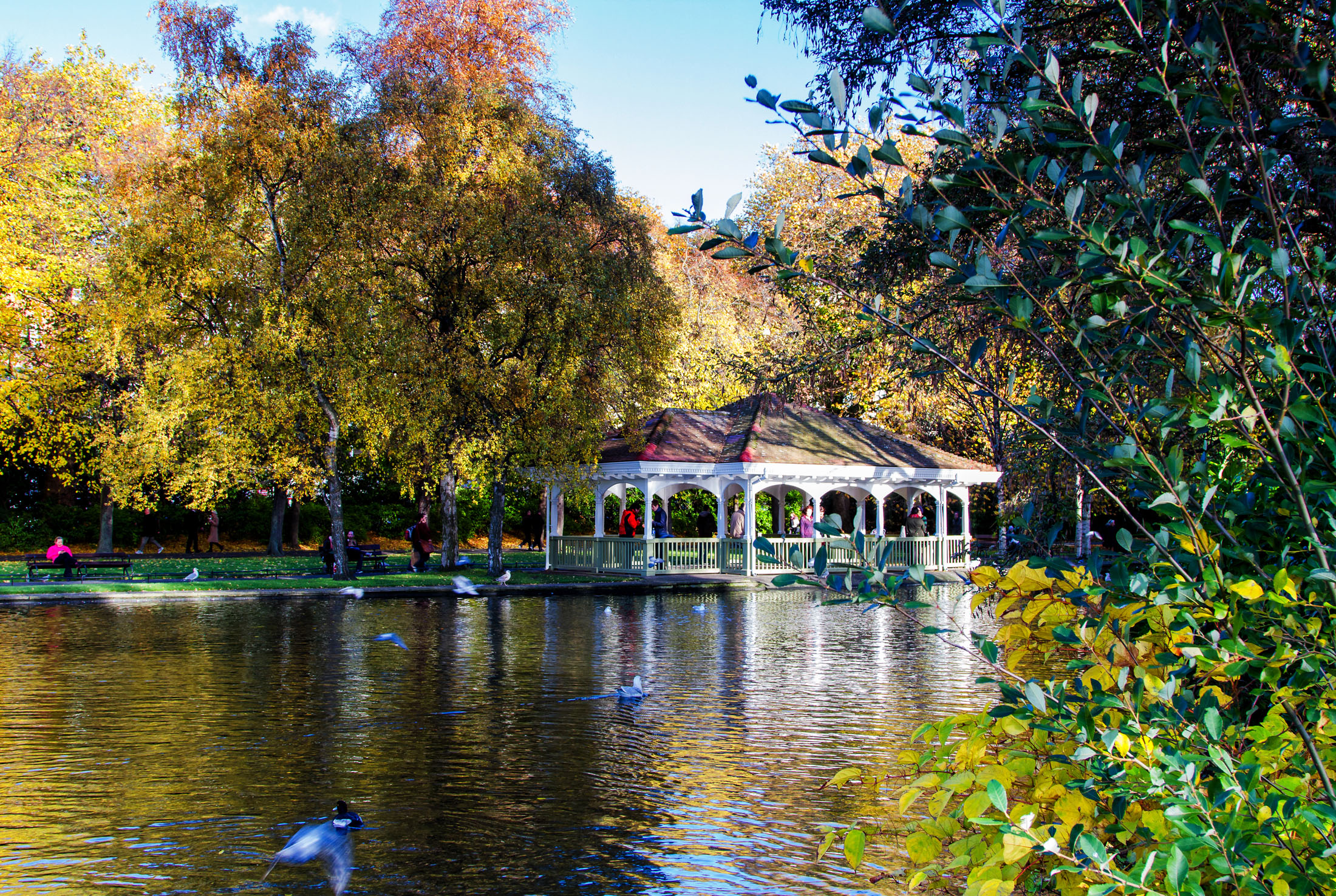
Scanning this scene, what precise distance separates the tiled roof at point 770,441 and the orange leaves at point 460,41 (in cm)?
1043

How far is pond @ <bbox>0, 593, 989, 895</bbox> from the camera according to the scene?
5992 millimetres

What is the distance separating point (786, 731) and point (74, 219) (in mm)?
34451

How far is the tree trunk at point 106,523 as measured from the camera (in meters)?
36.5

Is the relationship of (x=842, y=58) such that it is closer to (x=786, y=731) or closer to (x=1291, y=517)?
(x=786, y=731)

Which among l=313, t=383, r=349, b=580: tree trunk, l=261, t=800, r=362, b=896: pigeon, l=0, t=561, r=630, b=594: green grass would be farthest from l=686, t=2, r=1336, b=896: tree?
l=313, t=383, r=349, b=580: tree trunk

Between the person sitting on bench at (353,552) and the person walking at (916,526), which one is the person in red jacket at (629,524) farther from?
the person walking at (916,526)

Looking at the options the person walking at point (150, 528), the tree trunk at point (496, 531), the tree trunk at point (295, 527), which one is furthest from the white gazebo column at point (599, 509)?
the person walking at point (150, 528)

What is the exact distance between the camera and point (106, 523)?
3688 centimetres

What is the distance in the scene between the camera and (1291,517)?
383cm

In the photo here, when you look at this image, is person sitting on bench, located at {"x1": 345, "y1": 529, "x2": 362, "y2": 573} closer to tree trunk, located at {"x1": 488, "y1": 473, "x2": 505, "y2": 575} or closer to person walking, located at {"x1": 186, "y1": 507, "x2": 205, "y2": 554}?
tree trunk, located at {"x1": 488, "y1": 473, "x2": 505, "y2": 575}

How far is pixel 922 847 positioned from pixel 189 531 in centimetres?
4021

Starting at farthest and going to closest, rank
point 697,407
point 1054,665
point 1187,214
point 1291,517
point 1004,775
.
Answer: point 697,407 → point 1054,665 → point 1187,214 → point 1004,775 → point 1291,517

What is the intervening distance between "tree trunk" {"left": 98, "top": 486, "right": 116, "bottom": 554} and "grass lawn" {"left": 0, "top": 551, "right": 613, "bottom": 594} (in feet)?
4.23

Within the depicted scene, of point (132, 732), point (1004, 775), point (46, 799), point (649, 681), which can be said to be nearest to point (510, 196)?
point (649, 681)
